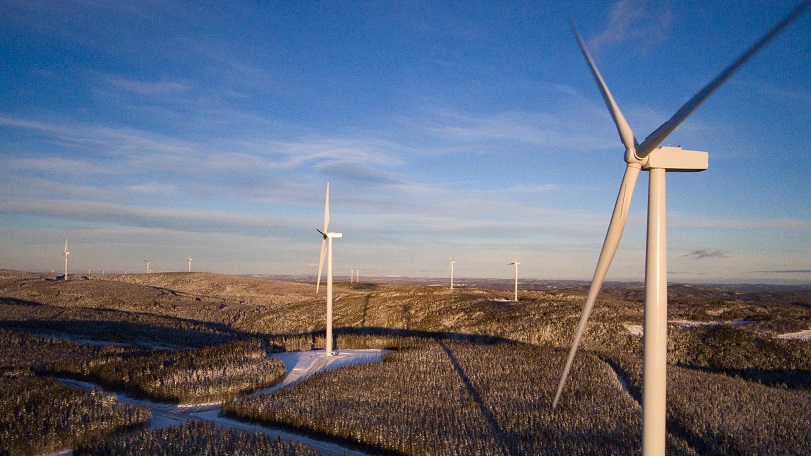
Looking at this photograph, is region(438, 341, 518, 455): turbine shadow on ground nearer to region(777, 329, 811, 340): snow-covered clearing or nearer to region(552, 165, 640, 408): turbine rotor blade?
region(552, 165, 640, 408): turbine rotor blade

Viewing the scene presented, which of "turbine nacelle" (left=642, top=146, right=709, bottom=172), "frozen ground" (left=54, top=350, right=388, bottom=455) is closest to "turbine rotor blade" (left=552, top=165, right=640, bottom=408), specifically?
"turbine nacelle" (left=642, top=146, right=709, bottom=172)

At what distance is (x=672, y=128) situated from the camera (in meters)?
8.87

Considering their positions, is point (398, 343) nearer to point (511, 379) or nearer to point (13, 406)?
point (511, 379)

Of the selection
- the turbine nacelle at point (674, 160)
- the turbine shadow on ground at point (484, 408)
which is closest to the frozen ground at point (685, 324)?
the turbine shadow on ground at point (484, 408)

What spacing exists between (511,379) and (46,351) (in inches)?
918

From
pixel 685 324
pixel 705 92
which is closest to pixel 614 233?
pixel 705 92

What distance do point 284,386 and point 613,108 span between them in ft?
54.1

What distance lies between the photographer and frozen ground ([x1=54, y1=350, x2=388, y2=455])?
14438 mm

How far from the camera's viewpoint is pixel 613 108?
1130cm

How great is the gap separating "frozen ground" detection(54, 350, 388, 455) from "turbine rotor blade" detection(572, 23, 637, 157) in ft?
32.8

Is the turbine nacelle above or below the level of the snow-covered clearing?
above

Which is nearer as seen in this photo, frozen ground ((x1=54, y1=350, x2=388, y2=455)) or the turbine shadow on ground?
the turbine shadow on ground

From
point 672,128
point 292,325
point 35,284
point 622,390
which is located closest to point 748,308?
point 622,390

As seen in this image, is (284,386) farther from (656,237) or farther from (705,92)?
(705,92)
